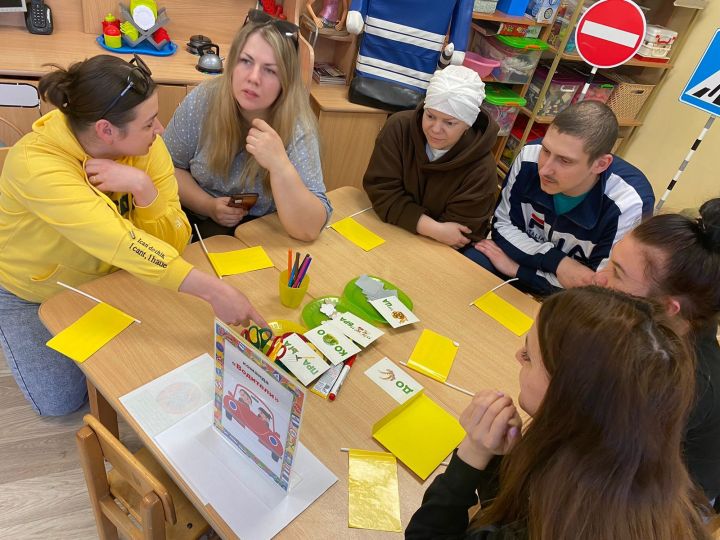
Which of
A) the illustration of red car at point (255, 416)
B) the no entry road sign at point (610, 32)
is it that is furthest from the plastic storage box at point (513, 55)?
the illustration of red car at point (255, 416)

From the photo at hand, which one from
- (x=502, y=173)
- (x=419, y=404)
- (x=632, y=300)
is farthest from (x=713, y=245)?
(x=502, y=173)

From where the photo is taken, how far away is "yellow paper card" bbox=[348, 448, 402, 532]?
939 millimetres

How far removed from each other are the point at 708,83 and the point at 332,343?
102 inches

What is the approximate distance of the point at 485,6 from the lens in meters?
3.18

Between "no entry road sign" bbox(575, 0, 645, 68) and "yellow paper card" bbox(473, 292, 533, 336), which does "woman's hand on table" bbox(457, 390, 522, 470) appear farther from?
"no entry road sign" bbox(575, 0, 645, 68)

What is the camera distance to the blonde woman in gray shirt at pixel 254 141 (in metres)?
1.61

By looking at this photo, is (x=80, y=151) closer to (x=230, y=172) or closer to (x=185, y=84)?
(x=230, y=172)

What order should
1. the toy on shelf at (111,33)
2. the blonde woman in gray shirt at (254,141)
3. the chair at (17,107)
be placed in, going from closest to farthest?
the blonde woman in gray shirt at (254,141)
the chair at (17,107)
the toy on shelf at (111,33)

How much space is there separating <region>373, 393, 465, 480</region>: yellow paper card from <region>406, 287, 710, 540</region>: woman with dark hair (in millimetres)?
288

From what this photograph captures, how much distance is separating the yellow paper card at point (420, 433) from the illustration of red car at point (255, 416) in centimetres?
26

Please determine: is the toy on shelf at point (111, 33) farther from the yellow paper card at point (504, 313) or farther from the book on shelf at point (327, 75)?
the yellow paper card at point (504, 313)

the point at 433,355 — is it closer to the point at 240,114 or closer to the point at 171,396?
the point at 171,396

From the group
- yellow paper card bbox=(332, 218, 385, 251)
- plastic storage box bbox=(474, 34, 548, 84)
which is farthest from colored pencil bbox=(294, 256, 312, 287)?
plastic storage box bbox=(474, 34, 548, 84)

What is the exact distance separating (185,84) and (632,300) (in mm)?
2288
